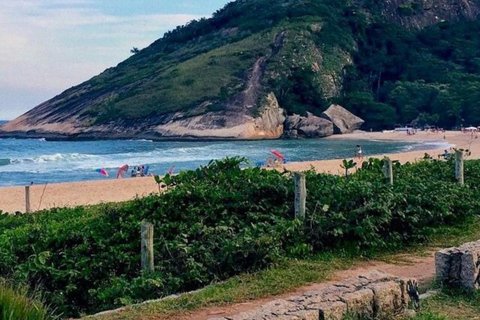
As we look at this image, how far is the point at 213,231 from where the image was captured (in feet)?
26.2

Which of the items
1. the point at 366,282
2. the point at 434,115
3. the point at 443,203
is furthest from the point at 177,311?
the point at 434,115

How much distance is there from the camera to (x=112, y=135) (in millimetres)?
76875

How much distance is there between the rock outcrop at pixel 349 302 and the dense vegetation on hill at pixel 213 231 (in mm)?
2139

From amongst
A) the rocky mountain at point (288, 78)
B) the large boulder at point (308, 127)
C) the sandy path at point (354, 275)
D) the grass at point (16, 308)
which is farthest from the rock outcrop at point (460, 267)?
the rocky mountain at point (288, 78)

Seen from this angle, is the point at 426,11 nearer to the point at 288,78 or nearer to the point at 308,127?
the point at 288,78

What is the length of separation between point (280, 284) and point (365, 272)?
3.48 ft

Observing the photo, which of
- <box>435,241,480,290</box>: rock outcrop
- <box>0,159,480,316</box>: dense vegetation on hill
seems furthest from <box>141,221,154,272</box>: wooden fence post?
<box>435,241,480,290</box>: rock outcrop

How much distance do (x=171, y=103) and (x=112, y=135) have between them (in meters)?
Result: 8.25

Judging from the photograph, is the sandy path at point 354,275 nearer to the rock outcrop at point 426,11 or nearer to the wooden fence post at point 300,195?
the wooden fence post at point 300,195

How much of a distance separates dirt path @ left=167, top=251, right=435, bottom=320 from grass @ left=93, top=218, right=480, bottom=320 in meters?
0.08

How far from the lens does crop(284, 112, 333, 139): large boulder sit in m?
68.0

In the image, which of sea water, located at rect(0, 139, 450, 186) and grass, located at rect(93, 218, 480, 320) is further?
sea water, located at rect(0, 139, 450, 186)

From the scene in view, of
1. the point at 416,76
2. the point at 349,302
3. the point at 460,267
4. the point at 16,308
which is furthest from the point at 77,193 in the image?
the point at 416,76

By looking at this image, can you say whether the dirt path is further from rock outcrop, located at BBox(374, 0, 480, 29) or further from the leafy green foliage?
rock outcrop, located at BBox(374, 0, 480, 29)
